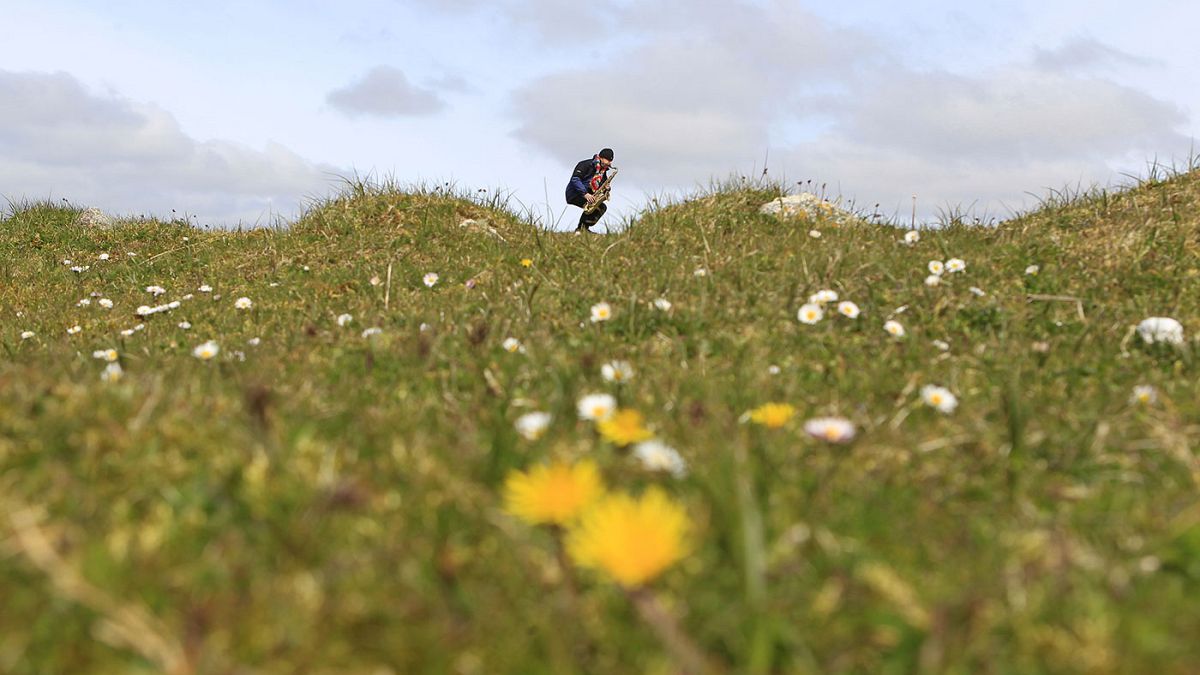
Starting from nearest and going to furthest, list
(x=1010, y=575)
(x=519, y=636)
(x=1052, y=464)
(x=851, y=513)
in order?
(x=519, y=636), (x=1010, y=575), (x=851, y=513), (x=1052, y=464)

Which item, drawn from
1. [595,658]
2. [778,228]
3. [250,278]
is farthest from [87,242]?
[595,658]

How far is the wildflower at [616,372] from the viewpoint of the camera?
3.56m

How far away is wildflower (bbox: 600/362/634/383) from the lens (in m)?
3.56

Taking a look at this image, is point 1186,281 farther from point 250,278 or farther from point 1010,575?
point 250,278

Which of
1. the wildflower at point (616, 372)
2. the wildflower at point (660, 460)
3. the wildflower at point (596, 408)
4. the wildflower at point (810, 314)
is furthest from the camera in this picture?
the wildflower at point (810, 314)

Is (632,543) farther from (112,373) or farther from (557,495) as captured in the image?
(112,373)

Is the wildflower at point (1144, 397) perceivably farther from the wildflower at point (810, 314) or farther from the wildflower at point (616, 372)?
the wildflower at point (616, 372)

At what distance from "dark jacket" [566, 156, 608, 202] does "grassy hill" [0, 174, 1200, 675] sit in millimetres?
10349

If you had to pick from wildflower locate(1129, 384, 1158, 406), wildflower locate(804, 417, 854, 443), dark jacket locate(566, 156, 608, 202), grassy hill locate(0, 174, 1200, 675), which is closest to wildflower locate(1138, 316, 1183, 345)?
grassy hill locate(0, 174, 1200, 675)

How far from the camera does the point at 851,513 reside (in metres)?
2.15

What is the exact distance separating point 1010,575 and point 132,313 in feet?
26.7

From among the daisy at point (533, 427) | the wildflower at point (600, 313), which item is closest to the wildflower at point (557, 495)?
the daisy at point (533, 427)

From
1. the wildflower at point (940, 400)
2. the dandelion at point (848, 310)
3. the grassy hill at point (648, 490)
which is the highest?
the dandelion at point (848, 310)

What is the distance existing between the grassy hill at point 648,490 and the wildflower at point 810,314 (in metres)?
0.07
